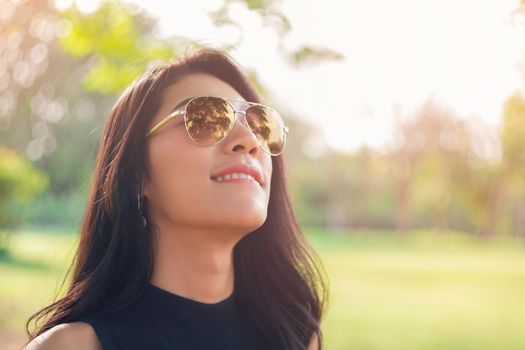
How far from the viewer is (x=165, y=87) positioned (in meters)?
1.96

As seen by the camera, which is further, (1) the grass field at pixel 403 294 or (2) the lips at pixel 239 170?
(1) the grass field at pixel 403 294

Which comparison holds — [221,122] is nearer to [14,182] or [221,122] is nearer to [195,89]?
[195,89]

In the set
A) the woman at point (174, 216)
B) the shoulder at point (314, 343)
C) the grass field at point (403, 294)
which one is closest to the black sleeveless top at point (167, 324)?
the woman at point (174, 216)

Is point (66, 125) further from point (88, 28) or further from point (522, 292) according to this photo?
point (88, 28)

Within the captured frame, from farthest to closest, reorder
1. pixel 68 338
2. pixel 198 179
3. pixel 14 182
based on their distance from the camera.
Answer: pixel 14 182 → pixel 198 179 → pixel 68 338

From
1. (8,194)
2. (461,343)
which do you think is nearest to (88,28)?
(461,343)

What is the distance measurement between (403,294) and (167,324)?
54.6 feet

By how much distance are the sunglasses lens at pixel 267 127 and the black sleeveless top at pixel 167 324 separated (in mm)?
443

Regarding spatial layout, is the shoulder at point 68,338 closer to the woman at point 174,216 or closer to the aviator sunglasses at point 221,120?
the woman at point 174,216

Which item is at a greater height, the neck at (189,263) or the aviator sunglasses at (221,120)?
the aviator sunglasses at (221,120)

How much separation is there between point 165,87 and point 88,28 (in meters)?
1.67

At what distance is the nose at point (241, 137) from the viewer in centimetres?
187

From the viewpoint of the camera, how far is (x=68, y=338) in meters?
1.65

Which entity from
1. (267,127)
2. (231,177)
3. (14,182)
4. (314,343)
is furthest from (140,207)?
(14,182)
